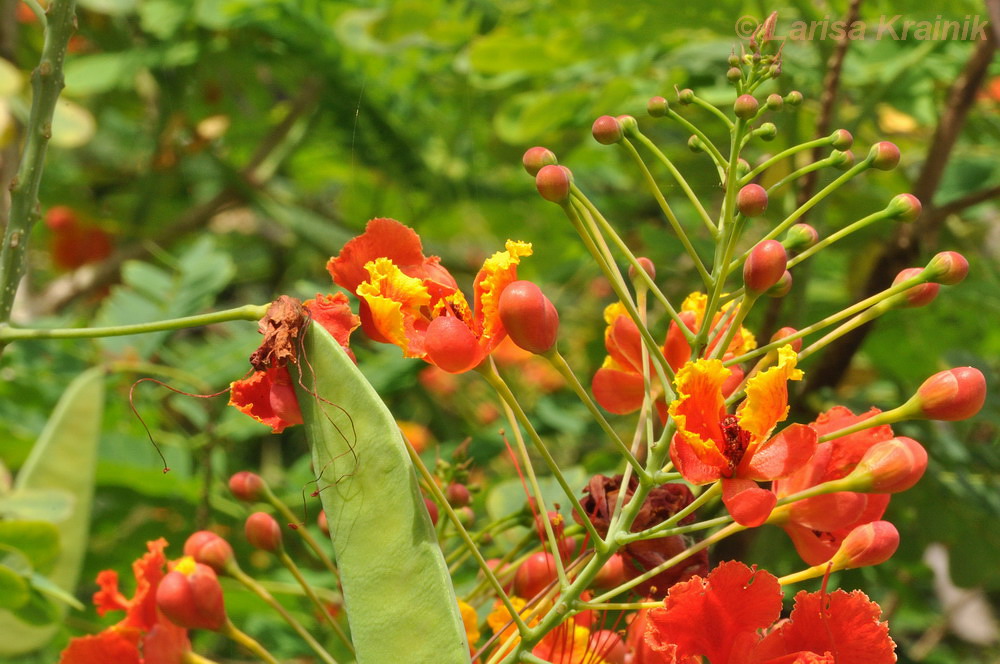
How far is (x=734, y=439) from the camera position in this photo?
2.64ft

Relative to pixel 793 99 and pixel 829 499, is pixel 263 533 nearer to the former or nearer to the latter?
pixel 829 499

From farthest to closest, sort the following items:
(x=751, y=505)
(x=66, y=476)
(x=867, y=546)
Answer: (x=66, y=476), (x=867, y=546), (x=751, y=505)

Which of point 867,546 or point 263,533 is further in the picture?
point 263,533

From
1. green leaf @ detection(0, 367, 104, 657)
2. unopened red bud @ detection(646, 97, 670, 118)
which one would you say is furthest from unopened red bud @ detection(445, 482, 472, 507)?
green leaf @ detection(0, 367, 104, 657)

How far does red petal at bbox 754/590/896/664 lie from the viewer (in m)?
0.82

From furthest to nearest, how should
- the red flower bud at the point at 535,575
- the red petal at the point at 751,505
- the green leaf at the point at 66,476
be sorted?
the green leaf at the point at 66,476 → the red flower bud at the point at 535,575 → the red petal at the point at 751,505

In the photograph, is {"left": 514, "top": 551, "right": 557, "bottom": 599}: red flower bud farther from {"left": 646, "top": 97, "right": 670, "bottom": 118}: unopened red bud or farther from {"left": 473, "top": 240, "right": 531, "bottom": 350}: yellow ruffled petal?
{"left": 646, "top": 97, "right": 670, "bottom": 118}: unopened red bud

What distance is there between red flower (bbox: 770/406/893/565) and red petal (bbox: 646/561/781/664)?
69mm

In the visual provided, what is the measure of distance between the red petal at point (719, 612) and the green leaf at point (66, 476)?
2.87ft

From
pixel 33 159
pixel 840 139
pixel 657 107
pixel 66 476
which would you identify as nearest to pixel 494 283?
pixel 657 107

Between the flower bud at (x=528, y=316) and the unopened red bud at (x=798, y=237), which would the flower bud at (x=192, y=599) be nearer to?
the flower bud at (x=528, y=316)

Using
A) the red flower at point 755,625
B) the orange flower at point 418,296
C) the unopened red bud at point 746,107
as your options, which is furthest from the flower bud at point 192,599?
the unopened red bud at point 746,107

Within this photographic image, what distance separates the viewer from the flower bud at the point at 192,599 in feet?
2.96

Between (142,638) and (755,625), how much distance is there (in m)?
0.57
